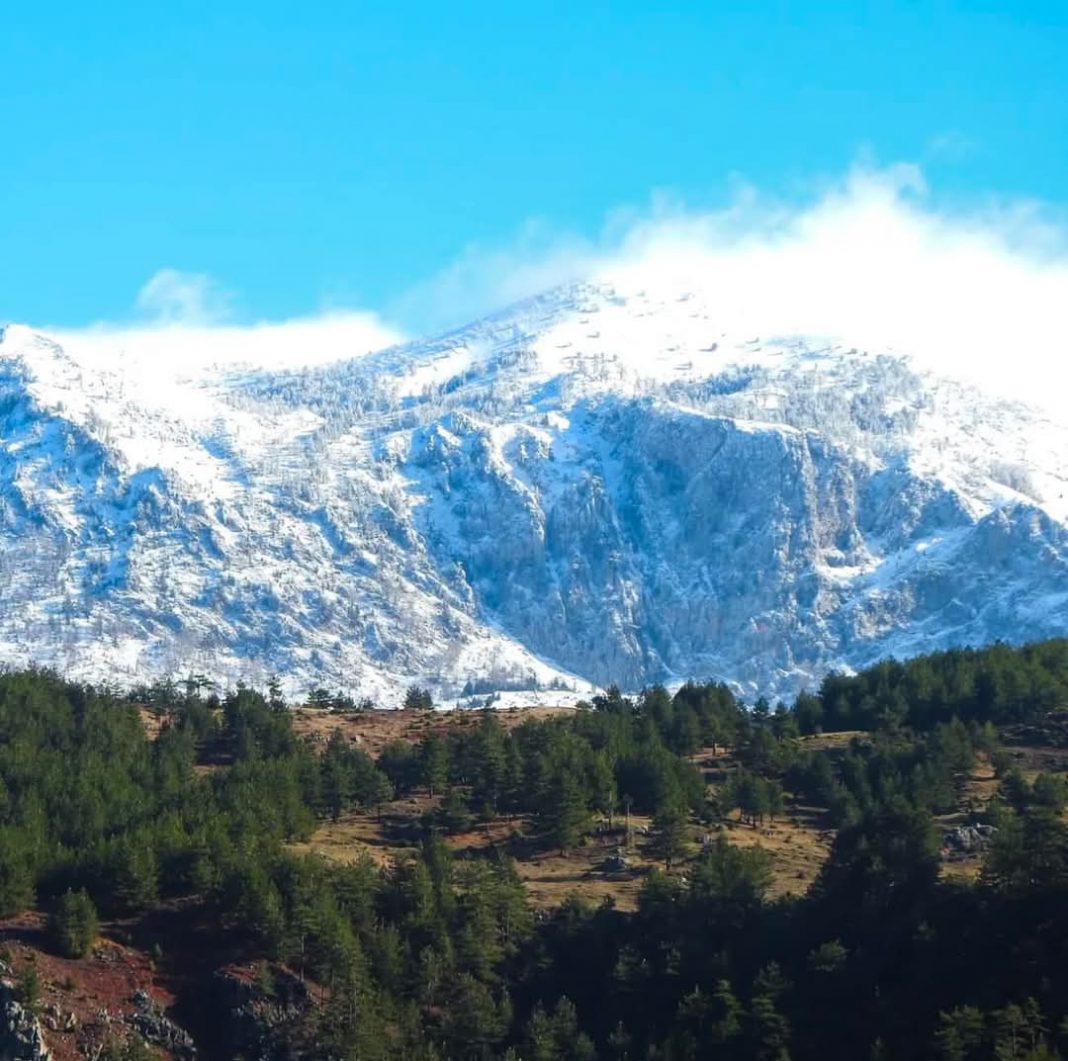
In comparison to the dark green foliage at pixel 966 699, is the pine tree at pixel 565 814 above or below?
below

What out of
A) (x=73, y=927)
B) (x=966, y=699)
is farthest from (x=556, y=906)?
(x=966, y=699)

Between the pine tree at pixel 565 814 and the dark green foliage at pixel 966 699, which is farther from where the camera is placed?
the dark green foliage at pixel 966 699

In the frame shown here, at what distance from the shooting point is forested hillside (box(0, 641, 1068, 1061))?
121875mm

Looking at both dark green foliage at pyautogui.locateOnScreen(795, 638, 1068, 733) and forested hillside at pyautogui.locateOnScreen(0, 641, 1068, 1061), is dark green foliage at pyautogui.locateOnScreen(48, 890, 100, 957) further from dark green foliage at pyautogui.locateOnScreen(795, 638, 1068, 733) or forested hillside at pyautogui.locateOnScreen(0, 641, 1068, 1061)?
dark green foliage at pyautogui.locateOnScreen(795, 638, 1068, 733)

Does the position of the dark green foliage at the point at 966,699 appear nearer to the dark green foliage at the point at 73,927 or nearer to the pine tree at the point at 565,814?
the pine tree at the point at 565,814

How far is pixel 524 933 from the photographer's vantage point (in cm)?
13838

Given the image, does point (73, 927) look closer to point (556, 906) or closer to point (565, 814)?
point (556, 906)

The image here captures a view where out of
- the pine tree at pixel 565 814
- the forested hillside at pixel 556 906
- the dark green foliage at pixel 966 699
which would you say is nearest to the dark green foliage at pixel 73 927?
the forested hillside at pixel 556 906

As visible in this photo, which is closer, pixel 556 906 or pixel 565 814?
pixel 556 906

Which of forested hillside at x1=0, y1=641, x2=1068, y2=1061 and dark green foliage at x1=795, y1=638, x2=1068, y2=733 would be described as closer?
forested hillside at x1=0, y1=641, x2=1068, y2=1061

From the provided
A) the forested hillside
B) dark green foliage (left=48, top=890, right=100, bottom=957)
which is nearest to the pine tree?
the forested hillside

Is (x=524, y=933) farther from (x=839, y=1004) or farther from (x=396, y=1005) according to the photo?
(x=839, y=1004)

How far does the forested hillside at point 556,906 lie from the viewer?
121875 millimetres

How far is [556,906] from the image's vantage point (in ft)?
470
